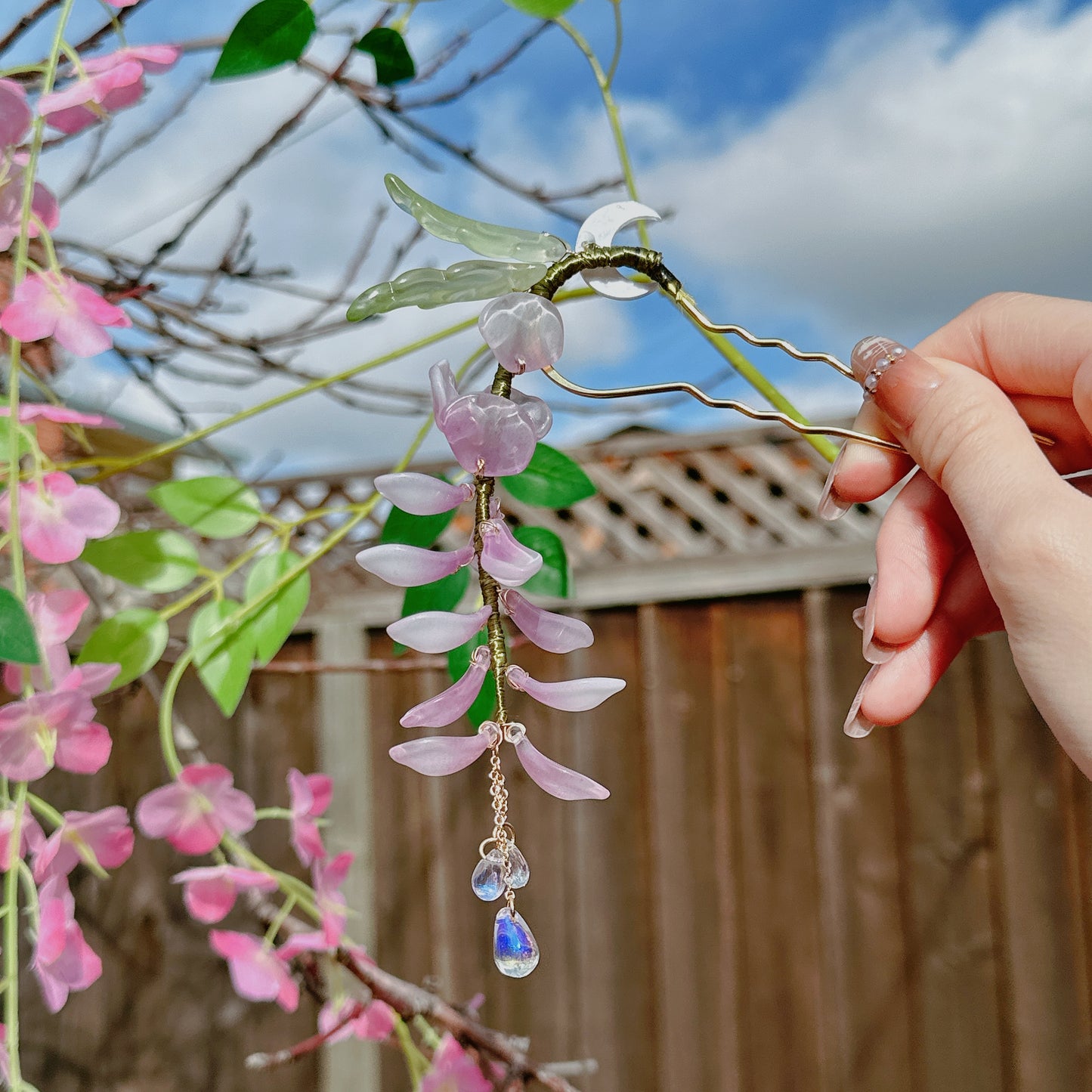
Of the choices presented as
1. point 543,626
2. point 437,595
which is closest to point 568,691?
point 543,626

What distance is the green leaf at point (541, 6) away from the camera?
43cm

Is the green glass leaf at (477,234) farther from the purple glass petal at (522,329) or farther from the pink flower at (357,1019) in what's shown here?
the pink flower at (357,1019)

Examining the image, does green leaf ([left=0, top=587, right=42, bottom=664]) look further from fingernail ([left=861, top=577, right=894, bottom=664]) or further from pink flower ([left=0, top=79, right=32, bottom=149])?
fingernail ([left=861, top=577, right=894, bottom=664])

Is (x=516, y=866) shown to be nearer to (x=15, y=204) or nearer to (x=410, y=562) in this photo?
(x=410, y=562)

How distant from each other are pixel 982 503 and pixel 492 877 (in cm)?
25

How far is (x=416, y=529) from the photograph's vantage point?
452mm

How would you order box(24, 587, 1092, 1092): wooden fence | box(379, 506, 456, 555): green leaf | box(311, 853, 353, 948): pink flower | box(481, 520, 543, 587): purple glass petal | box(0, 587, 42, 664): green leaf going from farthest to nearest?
box(24, 587, 1092, 1092): wooden fence, box(311, 853, 353, 948): pink flower, box(379, 506, 456, 555): green leaf, box(0, 587, 42, 664): green leaf, box(481, 520, 543, 587): purple glass petal

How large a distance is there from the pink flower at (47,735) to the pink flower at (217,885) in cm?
14

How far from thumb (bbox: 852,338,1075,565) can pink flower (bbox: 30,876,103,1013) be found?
0.42 metres

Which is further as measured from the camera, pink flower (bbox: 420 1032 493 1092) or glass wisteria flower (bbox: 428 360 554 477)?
pink flower (bbox: 420 1032 493 1092)

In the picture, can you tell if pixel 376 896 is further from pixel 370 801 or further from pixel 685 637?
pixel 685 637

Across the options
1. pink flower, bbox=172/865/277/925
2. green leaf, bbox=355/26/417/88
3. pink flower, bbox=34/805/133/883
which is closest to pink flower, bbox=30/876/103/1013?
pink flower, bbox=34/805/133/883

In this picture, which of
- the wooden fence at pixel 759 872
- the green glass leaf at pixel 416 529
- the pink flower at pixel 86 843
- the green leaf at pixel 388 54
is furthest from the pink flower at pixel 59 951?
the wooden fence at pixel 759 872

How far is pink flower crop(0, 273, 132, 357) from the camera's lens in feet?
1.34
